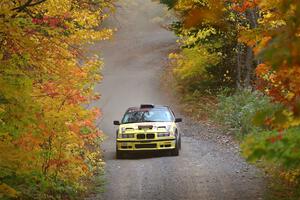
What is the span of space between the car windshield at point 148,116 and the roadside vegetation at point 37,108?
3013mm

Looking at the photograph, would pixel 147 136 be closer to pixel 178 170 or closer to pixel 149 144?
pixel 149 144

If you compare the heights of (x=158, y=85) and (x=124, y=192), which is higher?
(x=158, y=85)

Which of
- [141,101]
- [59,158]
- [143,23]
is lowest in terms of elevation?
[59,158]

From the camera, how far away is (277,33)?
4.33 meters

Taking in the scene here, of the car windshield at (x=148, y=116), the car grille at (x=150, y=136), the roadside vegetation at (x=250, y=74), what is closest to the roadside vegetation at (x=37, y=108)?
the car grille at (x=150, y=136)

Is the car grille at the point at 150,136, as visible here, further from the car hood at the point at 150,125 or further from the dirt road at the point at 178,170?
the dirt road at the point at 178,170

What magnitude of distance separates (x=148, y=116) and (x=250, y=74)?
415 inches

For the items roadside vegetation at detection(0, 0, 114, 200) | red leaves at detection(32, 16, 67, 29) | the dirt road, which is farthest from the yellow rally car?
red leaves at detection(32, 16, 67, 29)

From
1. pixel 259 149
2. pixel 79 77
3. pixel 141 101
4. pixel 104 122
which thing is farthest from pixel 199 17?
pixel 141 101

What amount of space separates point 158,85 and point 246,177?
23.8m

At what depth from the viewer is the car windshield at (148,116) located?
628 inches

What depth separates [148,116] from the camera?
16.1 metres

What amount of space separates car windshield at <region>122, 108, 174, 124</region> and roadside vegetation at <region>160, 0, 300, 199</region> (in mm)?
2781

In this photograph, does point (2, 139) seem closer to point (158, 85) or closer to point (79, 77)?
point (79, 77)
